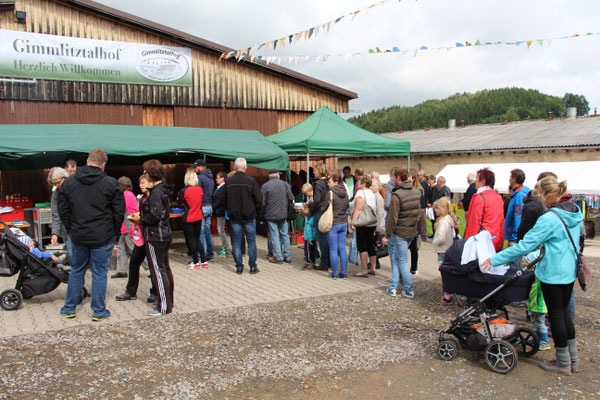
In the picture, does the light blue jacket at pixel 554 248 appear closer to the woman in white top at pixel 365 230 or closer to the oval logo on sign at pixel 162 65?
the woman in white top at pixel 365 230

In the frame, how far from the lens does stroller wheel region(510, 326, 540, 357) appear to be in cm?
425

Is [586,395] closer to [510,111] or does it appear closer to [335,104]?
[335,104]

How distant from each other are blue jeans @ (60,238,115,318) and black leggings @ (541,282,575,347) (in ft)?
14.6

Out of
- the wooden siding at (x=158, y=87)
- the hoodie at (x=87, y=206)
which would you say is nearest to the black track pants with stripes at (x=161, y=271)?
the hoodie at (x=87, y=206)

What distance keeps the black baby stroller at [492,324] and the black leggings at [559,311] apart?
240 mm

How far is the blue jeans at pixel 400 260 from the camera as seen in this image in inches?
246

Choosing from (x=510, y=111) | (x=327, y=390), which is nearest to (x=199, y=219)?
(x=327, y=390)

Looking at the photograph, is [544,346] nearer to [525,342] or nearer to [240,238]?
[525,342]

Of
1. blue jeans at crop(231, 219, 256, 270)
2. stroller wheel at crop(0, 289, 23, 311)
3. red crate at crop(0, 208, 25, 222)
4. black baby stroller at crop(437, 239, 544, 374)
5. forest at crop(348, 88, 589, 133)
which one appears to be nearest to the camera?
black baby stroller at crop(437, 239, 544, 374)

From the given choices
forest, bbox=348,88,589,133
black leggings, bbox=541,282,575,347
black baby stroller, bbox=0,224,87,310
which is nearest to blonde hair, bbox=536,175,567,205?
black leggings, bbox=541,282,575,347

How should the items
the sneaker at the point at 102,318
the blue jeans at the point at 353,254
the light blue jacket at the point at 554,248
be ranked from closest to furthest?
1. the light blue jacket at the point at 554,248
2. the sneaker at the point at 102,318
3. the blue jeans at the point at 353,254

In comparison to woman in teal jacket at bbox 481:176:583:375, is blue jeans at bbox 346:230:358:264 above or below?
below

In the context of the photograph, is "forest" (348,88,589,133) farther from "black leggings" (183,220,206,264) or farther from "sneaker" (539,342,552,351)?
"sneaker" (539,342,552,351)

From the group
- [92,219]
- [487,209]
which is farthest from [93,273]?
[487,209]
